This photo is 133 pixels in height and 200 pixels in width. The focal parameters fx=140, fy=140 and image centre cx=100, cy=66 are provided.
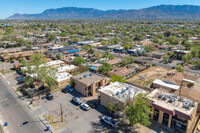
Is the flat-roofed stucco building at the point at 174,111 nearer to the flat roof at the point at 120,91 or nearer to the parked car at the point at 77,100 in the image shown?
the flat roof at the point at 120,91

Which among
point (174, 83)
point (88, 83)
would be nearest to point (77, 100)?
point (88, 83)

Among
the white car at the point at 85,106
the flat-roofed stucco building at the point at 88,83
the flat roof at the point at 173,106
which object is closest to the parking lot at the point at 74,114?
the white car at the point at 85,106

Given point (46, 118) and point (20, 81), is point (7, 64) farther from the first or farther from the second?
point (46, 118)

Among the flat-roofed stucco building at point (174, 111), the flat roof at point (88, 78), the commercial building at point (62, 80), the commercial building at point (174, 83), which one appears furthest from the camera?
the commercial building at point (62, 80)

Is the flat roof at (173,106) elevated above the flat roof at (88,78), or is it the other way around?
the flat roof at (88,78)

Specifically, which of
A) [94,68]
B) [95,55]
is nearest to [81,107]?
[94,68]

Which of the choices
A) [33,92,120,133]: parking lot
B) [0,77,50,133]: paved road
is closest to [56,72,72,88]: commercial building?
[33,92,120,133]: parking lot

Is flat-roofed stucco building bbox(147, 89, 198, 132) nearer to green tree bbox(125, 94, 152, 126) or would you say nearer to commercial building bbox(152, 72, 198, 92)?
green tree bbox(125, 94, 152, 126)

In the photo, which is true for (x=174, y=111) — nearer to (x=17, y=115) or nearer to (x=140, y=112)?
(x=140, y=112)
